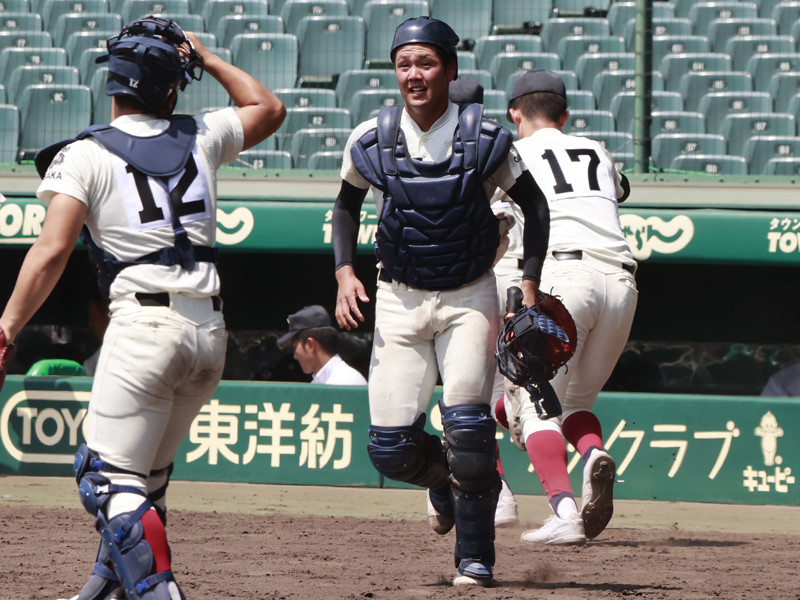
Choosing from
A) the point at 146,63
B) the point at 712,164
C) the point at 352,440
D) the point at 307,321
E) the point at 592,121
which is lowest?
the point at 352,440

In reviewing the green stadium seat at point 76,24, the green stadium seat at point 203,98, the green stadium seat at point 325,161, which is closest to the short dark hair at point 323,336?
the green stadium seat at point 325,161

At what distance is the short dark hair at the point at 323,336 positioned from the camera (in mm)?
7109

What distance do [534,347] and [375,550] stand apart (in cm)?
140

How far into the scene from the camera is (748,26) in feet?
33.4

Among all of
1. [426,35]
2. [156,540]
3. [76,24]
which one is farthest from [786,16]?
[156,540]

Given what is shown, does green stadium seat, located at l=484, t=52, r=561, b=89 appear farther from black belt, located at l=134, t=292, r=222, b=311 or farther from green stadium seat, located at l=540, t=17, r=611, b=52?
black belt, located at l=134, t=292, r=222, b=311

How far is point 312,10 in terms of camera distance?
33.9 feet

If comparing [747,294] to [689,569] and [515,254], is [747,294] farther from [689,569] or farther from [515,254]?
[689,569]

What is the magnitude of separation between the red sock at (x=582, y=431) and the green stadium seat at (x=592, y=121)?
4.25m

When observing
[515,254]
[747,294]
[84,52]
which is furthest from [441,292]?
[84,52]

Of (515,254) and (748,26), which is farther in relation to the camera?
(748,26)

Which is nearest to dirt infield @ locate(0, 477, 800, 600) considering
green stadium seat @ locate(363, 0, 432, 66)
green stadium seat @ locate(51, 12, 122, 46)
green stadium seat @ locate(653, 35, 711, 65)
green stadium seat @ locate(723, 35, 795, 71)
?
green stadium seat @ locate(363, 0, 432, 66)

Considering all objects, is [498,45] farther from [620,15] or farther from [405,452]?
Result: [405,452]

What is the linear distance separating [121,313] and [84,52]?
7.40 m
